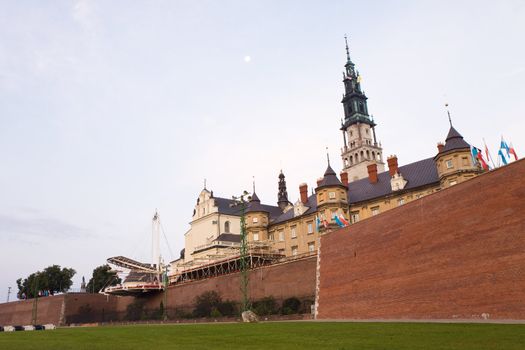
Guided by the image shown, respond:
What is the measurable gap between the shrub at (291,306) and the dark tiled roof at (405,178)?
18.8m

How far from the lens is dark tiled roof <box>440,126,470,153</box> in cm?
Answer: 4588

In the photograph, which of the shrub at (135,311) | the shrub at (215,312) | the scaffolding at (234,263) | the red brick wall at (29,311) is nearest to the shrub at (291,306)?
the shrub at (215,312)

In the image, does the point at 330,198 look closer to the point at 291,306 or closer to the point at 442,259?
the point at 291,306

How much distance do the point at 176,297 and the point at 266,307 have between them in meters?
22.4

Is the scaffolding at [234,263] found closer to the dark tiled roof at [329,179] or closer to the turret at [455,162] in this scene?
the dark tiled roof at [329,179]

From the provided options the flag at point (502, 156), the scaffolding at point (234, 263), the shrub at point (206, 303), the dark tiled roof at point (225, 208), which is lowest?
the shrub at point (206, 303)

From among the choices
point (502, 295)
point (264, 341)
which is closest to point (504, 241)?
point (502, 295)

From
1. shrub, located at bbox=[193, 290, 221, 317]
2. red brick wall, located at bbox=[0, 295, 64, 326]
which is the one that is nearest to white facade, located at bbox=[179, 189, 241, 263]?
shrub, located at bbox=[193, 290, 221, 317]

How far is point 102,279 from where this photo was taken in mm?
102062

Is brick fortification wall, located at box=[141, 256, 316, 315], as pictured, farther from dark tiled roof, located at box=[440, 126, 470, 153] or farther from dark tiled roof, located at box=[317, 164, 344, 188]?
dark tiled roof, located at box=[440, 126, 470, 153]

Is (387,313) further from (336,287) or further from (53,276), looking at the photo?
(53,276)

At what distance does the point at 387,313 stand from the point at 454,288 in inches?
232

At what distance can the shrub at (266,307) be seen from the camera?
4261 centimetres

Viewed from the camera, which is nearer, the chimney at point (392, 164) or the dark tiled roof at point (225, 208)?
the chimney at point (392, 164)
